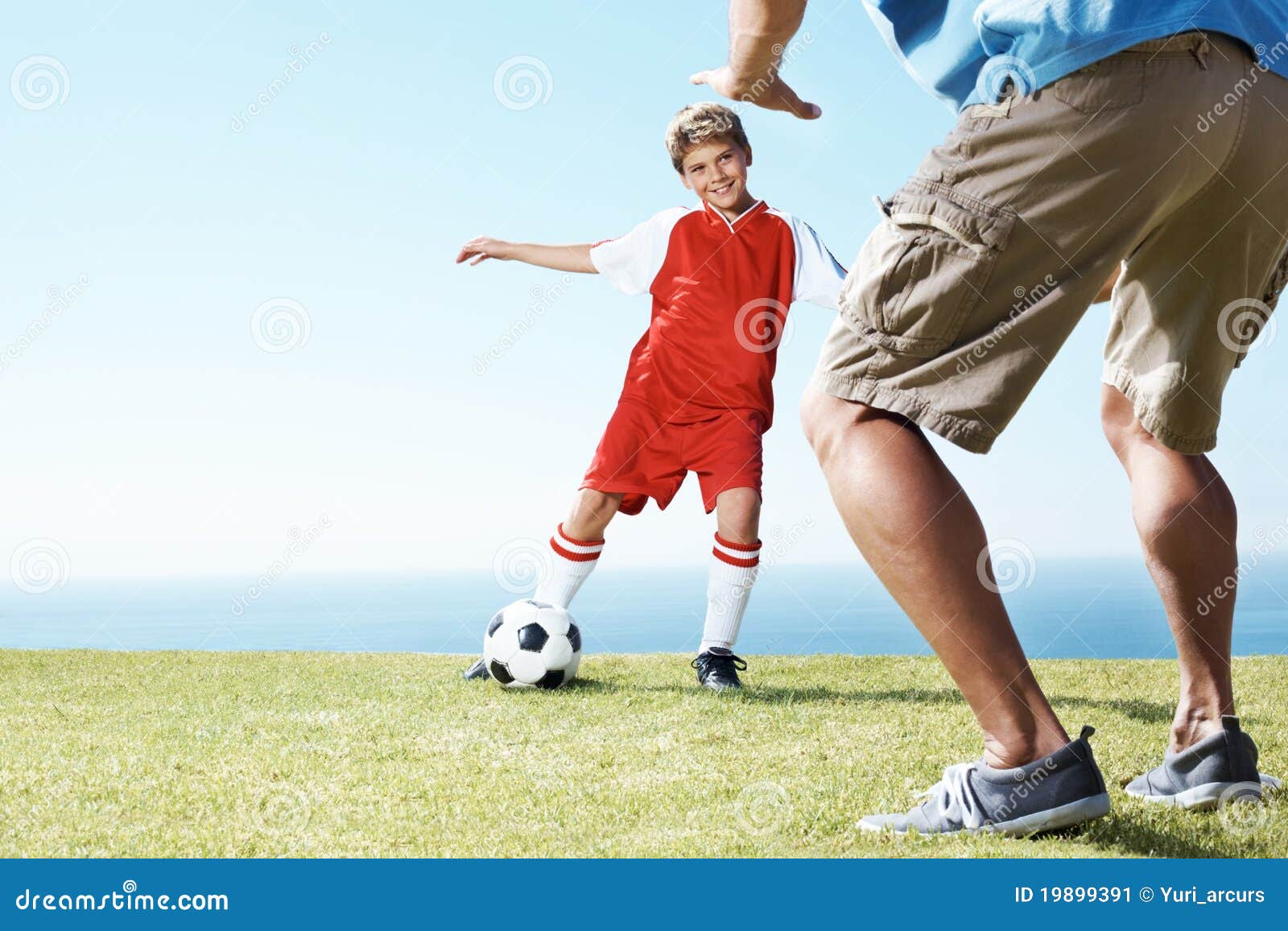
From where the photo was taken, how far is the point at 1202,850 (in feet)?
5.95

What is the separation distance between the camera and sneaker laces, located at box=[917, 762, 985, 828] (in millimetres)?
1804

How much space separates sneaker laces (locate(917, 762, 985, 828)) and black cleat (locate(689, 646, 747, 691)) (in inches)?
87.0

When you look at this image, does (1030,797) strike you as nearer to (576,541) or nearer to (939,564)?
(939,564)

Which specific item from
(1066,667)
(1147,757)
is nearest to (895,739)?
(1147,757)

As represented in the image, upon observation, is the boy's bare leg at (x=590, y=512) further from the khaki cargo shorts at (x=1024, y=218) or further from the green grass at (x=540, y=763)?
the khaki cargo shorts at (x=1024, y=218)

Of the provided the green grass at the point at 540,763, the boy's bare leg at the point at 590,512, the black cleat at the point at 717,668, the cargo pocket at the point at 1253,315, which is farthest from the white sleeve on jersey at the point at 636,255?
the cargo pocket at the point at 1253,315

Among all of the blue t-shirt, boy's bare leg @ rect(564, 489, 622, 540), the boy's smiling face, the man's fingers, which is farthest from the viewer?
the boy's smiling face

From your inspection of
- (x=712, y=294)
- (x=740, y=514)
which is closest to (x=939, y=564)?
(x=740, y=514)

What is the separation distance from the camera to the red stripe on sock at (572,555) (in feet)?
14.5

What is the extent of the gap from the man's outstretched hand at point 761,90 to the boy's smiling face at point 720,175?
2.45 m

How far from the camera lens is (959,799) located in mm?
1833

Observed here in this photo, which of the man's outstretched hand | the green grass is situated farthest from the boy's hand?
the man's outstretched hand

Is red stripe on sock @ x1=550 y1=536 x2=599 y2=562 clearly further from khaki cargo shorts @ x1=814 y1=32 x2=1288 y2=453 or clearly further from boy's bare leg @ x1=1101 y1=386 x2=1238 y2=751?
khaki cargo shorts @ x1=814 y1=32 x2=1288 y2=453

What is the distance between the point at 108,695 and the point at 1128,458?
3670 mm
